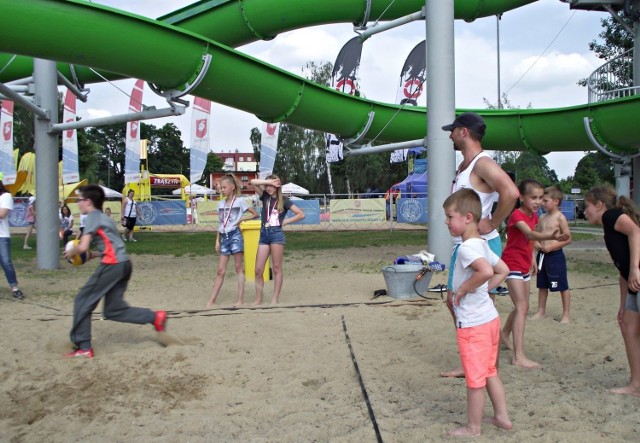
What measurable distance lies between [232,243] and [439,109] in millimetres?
4712

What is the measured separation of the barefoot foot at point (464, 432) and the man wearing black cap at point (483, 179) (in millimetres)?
961

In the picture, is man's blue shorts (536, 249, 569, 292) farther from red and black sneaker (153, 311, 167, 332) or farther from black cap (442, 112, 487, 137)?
red and black sneaker (153, 311, 167, 332)

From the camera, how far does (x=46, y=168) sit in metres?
11.8

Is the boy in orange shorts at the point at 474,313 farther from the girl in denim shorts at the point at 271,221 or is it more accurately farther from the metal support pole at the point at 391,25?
the metal support pole at the point at 391,25

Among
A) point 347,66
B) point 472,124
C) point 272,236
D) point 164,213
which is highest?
point 347,66

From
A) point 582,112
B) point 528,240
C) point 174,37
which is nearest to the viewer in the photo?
point 528,240

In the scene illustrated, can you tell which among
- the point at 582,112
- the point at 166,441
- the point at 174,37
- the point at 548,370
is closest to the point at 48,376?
the point at 166,441

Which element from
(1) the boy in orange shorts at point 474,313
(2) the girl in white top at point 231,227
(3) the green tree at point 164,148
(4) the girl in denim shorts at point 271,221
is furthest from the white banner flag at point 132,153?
(3) the green tree at point 164,148

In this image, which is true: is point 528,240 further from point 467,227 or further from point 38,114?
point 38,114

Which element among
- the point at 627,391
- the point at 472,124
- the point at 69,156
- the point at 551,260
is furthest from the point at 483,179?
the point at 69,156

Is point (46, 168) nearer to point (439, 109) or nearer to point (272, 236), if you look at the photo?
point (272, 236)

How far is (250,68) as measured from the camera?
9992 millimetres

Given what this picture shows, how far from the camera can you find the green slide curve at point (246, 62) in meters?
8.00

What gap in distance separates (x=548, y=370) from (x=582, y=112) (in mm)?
9510
